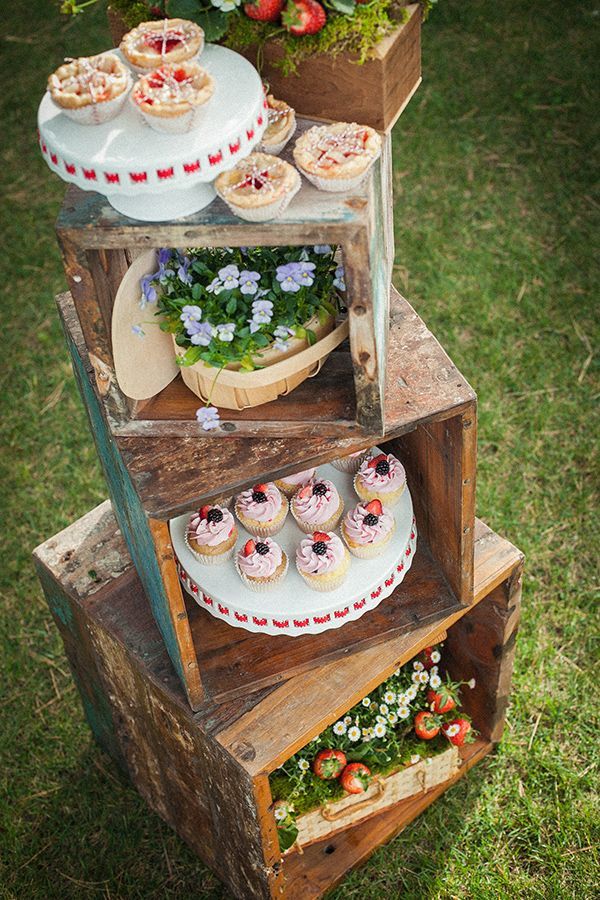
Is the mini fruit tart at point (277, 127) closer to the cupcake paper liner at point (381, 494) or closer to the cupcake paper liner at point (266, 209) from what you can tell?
the cupcake paper liner at point (266, 209)

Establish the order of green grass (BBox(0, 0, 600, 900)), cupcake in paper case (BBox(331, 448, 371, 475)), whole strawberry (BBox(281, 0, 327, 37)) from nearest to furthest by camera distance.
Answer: whole strawberry (BBox(281, 0, 327, 37)) < cupcake in paper case (BBox(331, 448, 371, 475)) < green grass (BBox(0, 0, 600, 900))

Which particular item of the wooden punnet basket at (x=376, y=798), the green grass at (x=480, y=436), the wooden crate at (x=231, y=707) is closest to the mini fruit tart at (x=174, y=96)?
the wooden crate at (x=231, y=707)

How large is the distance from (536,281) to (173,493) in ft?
7.94

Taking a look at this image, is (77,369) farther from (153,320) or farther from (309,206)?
(309,206)

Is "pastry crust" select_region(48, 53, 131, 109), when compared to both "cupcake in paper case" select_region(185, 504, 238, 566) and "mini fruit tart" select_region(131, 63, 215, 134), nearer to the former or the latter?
"mini fruit tart" select_region(131, 63, 215, 134)

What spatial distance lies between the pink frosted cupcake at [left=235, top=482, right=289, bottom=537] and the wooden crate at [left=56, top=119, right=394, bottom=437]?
1.32ft

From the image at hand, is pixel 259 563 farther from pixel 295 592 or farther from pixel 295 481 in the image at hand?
pixel 295 481

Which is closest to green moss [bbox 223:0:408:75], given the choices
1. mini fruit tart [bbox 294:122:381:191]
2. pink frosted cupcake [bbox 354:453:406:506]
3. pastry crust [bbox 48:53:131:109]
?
mini fruit tart [bbox 294:122:381:191]

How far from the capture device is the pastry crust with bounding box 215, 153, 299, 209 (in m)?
1.50

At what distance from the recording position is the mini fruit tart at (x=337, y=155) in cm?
154

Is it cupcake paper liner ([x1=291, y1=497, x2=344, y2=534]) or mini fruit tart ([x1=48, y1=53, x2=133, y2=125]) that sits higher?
mini fruit tart ([x1=48, y1=53, x2=133, y2=125])

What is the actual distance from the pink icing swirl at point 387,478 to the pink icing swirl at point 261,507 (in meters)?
0.19

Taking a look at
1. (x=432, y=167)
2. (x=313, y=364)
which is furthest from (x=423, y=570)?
(x=432, y=167)

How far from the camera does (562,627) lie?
2947 millimetres
